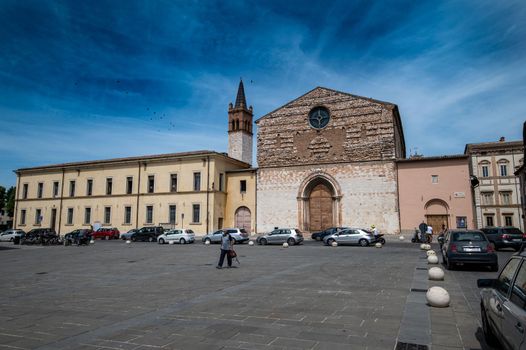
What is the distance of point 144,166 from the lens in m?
43.8

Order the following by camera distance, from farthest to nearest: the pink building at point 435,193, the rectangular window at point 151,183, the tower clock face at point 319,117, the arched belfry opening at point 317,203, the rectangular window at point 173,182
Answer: the rectangular window at point 151,183 < the rectangular window at point 173,182 < the tower clock face at point 319,117 < the arched belfry opening at point 317,203 < the pink building at point 435,193

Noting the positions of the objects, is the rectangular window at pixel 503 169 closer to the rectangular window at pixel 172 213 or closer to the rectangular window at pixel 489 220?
the rectangular window at pixel 489 220

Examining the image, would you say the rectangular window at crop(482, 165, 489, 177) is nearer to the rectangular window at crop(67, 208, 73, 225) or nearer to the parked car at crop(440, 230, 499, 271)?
the parked car at crop(440, 230, 499, 271)

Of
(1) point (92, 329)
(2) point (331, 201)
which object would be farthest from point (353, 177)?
(1) point (92, 329)

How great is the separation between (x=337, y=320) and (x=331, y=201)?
30.3 metres

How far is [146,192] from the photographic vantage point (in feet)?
142

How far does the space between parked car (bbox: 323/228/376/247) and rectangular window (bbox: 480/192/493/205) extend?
3051 cm

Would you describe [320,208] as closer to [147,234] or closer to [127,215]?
[147,234]

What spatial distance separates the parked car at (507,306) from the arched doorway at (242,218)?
115 ft

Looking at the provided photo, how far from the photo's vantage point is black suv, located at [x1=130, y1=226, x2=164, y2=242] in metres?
36.8

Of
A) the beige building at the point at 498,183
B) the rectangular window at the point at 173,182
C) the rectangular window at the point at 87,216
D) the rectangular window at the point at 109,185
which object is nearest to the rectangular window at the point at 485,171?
the beige building at the point at 498,183

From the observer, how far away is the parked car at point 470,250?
12.3 metres

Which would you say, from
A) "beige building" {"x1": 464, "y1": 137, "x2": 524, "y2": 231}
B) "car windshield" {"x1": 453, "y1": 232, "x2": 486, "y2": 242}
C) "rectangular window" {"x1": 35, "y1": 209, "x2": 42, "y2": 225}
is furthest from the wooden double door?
"rectangular window" {"x1": 35, "y1": 209, "x2": 42, "y2": 225}

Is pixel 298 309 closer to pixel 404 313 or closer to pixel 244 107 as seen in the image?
pixel 404 313
